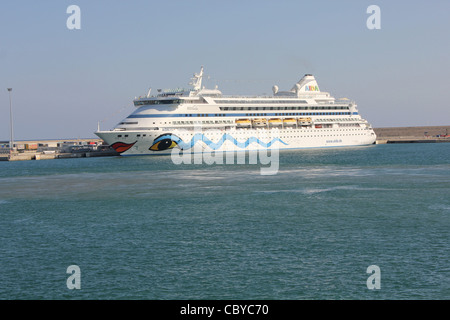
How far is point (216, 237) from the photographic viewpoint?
21812 mm

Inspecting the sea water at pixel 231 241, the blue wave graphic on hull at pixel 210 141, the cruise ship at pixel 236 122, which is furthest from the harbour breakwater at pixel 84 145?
the sea water at pixel 231 241

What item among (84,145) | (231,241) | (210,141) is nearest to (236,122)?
(210,141)

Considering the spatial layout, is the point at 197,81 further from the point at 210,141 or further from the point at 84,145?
the point at 84,145

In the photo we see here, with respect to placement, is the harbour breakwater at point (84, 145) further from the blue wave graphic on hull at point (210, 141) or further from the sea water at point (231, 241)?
the sea water at point (231, 241)

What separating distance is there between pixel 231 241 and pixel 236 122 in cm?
6503

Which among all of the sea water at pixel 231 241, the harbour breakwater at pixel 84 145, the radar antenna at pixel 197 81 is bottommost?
the sea water at pixel 231 241

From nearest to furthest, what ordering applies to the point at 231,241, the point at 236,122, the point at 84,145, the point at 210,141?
the point at 231,241 < the point at 210,141 < the point at 236,122 < the point at 84,145

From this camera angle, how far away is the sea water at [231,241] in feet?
50.5

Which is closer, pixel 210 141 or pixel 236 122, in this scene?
pixel 210 141

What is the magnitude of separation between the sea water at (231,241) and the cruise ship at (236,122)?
3545 cm

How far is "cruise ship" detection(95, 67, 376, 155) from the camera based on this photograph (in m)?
75.8

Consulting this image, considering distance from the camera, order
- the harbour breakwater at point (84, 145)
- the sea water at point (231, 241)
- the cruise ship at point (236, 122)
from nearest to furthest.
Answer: the sea water at point (231, 241) < the cruise ship at point (236, 122) < the harbour breakwater at point (84, 145)

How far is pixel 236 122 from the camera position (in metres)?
85.3
